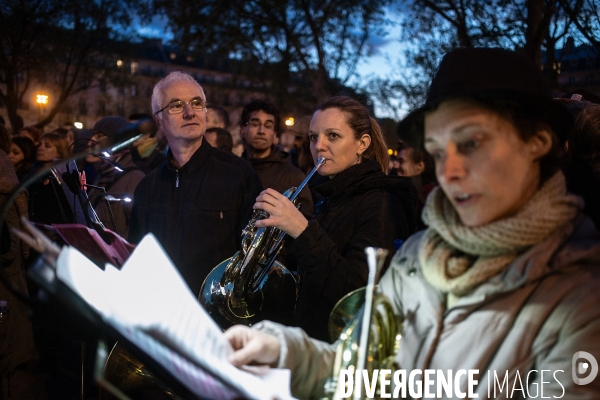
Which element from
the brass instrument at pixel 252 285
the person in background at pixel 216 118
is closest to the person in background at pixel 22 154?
the person in background at pixel 216 118

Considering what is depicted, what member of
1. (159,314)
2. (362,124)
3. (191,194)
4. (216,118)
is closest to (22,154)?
(216,118)

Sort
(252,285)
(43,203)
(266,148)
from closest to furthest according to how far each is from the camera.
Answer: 1. (252,285)
2. (266,148)
3. (43,203)

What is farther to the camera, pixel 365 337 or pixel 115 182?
pixel 115 182

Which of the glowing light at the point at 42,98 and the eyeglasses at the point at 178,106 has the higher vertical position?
the glowing light at the point at 42,98

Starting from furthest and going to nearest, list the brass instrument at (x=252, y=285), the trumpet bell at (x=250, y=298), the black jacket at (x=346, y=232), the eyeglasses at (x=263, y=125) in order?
1. the eyeglasses at (x=263, y=125)
2. the trumpet bell at (x=250, y=298)
3. the brass instrument at (x=252, y=285)
4. the black jacket at (x=346, y=232)

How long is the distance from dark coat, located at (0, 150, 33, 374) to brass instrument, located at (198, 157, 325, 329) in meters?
1.53

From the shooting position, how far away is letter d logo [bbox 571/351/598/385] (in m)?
1.49

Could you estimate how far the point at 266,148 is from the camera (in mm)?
6016

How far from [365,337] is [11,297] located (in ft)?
11.7

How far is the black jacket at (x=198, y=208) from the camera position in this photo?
13.0ft

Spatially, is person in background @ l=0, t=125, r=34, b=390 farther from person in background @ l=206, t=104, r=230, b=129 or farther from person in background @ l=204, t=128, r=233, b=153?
person in background @ l=206, t=104, r=230, b=129

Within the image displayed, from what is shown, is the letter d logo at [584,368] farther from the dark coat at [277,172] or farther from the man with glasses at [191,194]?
the dark coat at [277,172]

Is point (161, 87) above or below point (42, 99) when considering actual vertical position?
below

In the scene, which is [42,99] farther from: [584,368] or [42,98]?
[584,368]
